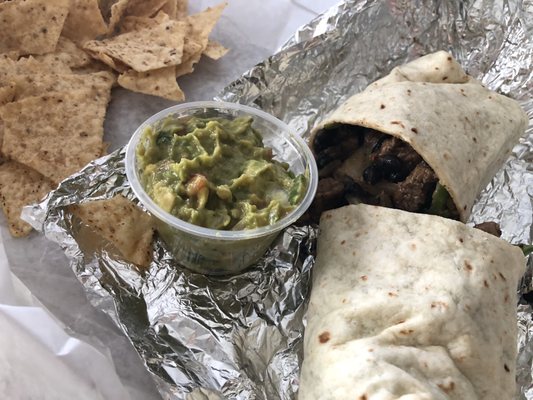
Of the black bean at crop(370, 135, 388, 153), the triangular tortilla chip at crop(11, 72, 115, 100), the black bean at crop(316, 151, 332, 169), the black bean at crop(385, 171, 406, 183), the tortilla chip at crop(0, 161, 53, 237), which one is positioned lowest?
the tortilla chip at crop(0, 161, 53, 237)

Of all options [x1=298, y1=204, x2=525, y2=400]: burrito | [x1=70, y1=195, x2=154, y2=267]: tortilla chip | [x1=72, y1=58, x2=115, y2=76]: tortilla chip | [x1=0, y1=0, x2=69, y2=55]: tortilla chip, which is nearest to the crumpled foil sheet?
[x1=70, y1=195, x2=154, y2=267]: tortilla chip

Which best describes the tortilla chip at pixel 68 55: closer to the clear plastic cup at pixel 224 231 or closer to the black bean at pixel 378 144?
the clear plastic cup at pixel 224 231

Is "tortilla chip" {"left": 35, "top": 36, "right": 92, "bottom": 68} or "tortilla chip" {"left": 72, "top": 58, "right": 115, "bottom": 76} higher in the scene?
"tortilla chip" {"left": 35, "top": 36, "right": 92, "bottom": 68}

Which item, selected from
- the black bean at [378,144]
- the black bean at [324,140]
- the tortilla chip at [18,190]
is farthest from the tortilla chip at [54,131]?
the black bean at [378,144]

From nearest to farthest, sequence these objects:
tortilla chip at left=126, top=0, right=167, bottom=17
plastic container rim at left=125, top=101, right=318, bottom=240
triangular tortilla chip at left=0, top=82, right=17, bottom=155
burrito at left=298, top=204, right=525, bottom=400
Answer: burrito at left=298, top=204, right=525, bottom=400, plastic container rim at left=125, top=101, right=318, bottom=240, triangular tortilla chip at left=0, top=82, right=17, bottom=155, tortilla chip at left=126, top=0, right=167, bottom=17

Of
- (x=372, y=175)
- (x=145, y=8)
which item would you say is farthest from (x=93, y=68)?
(x=372, y=175)

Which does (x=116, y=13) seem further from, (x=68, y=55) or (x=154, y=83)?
(x=154, y=83)

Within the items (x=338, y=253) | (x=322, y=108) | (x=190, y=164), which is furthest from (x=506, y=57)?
(x=190, y=164)

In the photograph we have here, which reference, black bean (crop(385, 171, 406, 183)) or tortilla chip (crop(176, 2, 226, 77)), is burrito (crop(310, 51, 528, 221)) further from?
tortilla chip (crop(176, 2, 226, 77))
